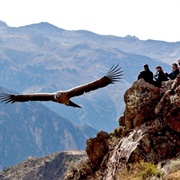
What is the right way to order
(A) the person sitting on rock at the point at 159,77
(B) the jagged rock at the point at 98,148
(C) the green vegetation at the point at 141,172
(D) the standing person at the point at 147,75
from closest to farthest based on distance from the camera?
(C) the green vegetation at the point at 141,172 < (D) the standing person at the point at 147,75 < (A) the person sitting on rock at the point at 159,77 < (B) the jagged rock at the point at 98,148

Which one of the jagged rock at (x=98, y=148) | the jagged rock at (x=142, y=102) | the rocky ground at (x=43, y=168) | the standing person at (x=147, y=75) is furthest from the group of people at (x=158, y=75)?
the rocky ground at (x=43, y=168)

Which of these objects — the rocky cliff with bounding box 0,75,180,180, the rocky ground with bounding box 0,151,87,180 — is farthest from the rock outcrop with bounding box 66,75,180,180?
the rocky ground with bounding box 0,151,87,180

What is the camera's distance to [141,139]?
Answer: 1730 cm

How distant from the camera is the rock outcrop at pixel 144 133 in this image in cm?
1656

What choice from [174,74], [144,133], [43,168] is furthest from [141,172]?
[43,168]

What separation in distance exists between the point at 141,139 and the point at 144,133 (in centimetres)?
42

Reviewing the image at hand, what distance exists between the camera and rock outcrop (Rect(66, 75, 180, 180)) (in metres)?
16.6

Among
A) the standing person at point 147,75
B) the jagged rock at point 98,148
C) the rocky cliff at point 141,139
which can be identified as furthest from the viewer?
the jagged rock at point 98,148

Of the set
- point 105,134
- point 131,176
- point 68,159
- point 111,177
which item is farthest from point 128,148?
point 68,159

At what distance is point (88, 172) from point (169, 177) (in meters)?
9.57

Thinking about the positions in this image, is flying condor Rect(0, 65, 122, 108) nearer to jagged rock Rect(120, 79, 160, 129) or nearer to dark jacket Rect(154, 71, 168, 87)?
jagged rock Rect(120, 79, 160, 129)

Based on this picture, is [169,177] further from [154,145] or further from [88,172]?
[88,172]

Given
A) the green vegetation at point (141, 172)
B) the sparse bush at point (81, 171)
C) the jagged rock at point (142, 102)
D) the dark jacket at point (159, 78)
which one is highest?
the dark jacket at point (159, 78)

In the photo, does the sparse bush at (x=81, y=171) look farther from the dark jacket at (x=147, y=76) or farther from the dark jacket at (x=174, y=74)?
the dark jacket at (x=174, y=74)
